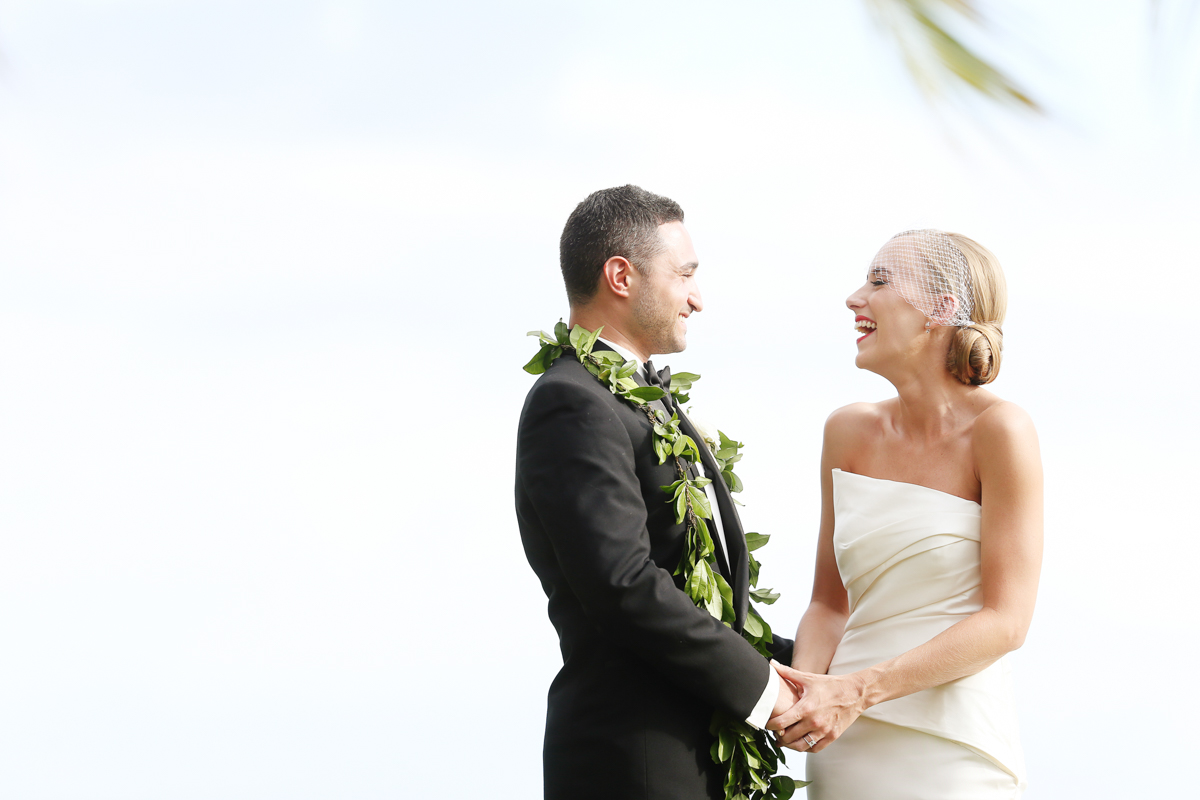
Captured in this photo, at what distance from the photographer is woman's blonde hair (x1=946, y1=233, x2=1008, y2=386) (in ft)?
8.95

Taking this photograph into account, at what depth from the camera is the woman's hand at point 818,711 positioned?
247 centimetres

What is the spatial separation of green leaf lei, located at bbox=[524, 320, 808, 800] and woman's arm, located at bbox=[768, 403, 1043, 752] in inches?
5.4

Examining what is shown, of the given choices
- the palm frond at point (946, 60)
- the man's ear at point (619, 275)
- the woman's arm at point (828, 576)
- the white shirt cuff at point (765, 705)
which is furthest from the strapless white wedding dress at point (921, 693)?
the palm frond at point (946, 60)

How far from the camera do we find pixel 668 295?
2.76 meters

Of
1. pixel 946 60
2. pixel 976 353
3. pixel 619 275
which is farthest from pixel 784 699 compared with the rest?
pixel 946 60

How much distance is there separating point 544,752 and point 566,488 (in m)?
0.71

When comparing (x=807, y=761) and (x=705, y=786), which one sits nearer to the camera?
(x=705, y=786)

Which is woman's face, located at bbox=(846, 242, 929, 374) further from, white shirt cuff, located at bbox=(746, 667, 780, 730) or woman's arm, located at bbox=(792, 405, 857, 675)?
white shirt cuff, located at bbox=(746, 667, 780, 730)

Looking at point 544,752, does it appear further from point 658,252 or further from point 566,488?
point 658,252

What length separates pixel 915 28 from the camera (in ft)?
5.06

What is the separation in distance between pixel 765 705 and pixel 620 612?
46 centimetres

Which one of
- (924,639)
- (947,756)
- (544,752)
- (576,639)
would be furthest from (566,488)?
(947,756)

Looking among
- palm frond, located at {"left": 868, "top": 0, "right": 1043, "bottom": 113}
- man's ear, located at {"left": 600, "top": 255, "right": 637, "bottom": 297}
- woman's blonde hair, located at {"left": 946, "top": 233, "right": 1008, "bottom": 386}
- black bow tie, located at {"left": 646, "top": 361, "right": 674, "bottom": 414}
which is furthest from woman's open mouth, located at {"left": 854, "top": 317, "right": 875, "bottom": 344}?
palm frond, located at {"left": 868, "top": 0, "right": 1043, "bottom": 113}

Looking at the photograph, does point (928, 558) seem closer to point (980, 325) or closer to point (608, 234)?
point (980, 325)
